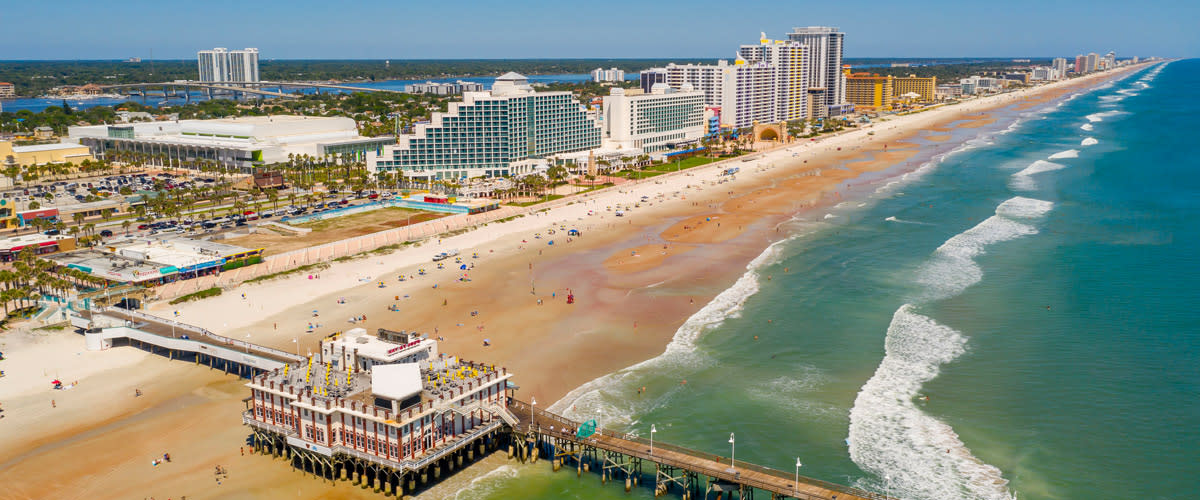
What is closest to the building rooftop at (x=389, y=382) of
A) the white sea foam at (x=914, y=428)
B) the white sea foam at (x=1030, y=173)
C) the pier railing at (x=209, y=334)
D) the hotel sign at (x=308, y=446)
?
the hotel sign at (x=308, y=446)

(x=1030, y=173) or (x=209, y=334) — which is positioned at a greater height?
(x=1030, y=173)

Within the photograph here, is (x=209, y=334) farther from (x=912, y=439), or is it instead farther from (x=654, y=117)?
(x=654, y=117)

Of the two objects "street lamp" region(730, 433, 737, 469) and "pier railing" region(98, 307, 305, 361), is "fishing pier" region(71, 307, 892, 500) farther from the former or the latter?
"pier railing" region(98, 307, 305, 361)

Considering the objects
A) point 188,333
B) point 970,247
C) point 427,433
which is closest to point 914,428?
point 427,433

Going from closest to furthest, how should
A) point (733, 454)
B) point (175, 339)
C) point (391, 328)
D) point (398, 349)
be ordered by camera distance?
point (733, 454)
point (398, 349)
point (175, 339)
point (391, 328)

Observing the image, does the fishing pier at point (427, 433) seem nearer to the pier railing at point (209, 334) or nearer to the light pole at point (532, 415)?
the light pole at point (532, 415)

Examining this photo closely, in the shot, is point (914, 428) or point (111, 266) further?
point (111, 266)

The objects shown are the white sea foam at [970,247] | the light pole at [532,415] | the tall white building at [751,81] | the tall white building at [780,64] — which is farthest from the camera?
the tall white building at [780,64]
